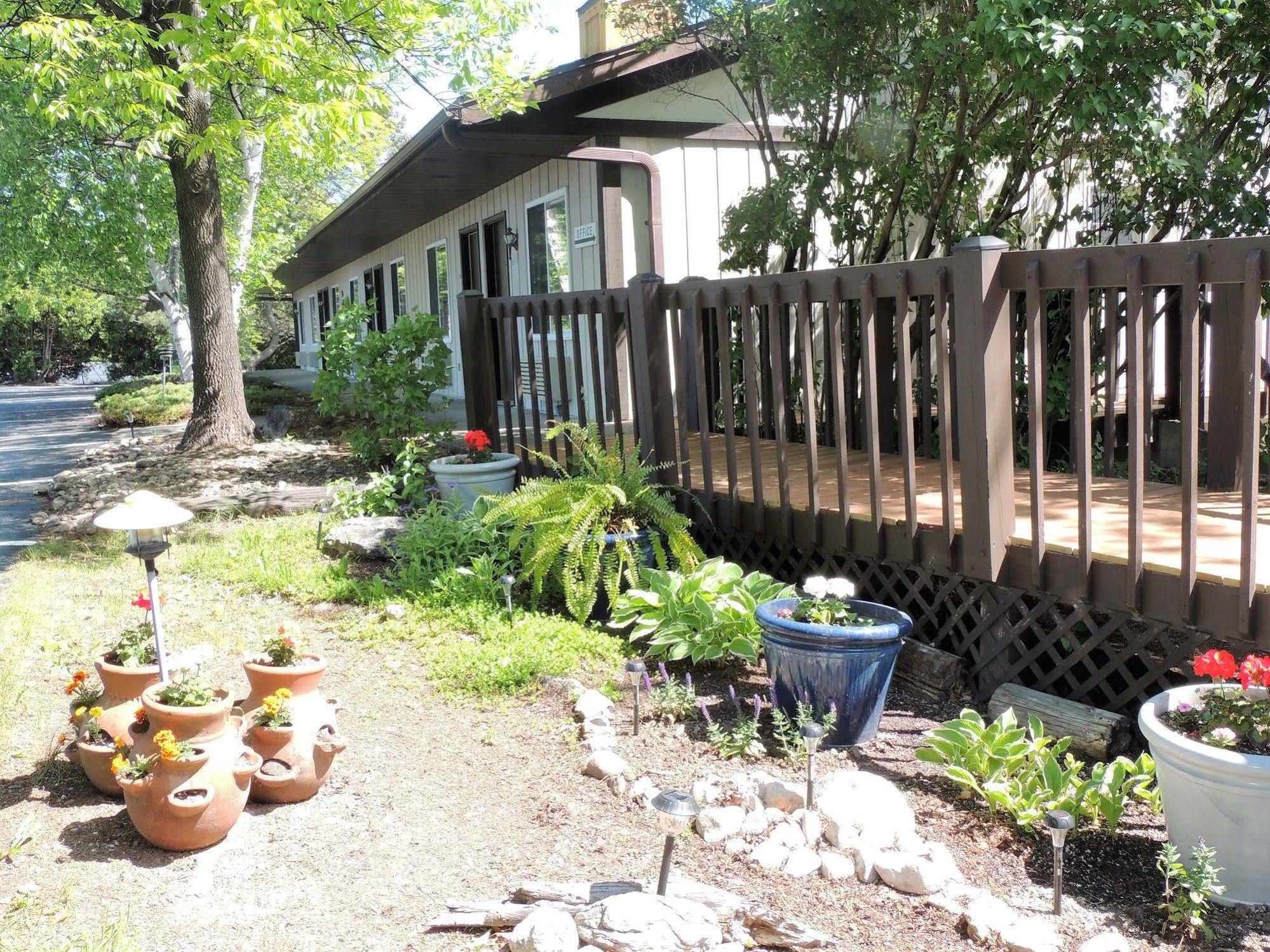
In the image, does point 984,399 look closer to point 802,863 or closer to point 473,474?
point 802,863

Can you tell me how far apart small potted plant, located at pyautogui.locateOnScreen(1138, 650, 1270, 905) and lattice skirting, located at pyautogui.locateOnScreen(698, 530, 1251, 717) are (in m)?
0.66

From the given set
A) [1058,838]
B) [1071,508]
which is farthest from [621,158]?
[1058,838]

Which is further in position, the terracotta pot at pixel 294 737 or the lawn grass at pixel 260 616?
the lawn grass at pixel 260 616

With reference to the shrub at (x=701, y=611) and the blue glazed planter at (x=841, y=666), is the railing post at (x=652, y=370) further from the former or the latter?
the blue glazed planter at (x=841, y=666)

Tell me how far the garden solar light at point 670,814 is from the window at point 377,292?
59.3 feet

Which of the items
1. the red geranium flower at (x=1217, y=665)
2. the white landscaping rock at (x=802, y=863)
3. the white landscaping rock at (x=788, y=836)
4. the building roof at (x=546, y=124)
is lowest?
the white landscaping rock at (x=802, y=863)

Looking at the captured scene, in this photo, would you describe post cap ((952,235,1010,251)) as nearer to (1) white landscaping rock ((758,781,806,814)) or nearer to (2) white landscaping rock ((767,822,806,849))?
(1) white landscaping rock ((758,781,806,814))

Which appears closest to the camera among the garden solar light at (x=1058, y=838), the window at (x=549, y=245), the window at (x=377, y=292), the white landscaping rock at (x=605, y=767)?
the garden solar light at (x=1058, y=838)

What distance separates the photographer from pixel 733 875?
9.01 feet

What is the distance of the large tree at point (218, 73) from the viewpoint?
7691 mm

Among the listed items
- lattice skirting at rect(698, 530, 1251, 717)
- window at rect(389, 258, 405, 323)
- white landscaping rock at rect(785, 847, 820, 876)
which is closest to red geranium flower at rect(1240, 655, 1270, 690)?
lattice skirting at rect(698, 530, 1251, 717)

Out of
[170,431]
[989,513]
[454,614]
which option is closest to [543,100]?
[454,614]

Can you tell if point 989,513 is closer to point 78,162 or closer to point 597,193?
point 597,193

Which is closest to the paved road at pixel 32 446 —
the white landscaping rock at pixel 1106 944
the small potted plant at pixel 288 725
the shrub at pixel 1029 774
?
the small potted plant at pixel 288 725
